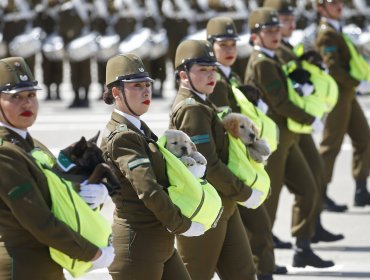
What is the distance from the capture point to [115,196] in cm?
713

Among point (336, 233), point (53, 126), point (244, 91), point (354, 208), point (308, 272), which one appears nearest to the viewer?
point (244, 91)

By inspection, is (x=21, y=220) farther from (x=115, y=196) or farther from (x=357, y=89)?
(x=357, y=89)

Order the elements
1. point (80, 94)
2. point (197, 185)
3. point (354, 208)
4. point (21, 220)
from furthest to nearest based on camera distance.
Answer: point (80, 94) < point (354, 208) < point (197, 185) < point (21, 220)

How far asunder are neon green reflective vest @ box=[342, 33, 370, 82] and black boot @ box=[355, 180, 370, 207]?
116 centimetres

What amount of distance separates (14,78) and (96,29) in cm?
1610

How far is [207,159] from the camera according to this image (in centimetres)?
791

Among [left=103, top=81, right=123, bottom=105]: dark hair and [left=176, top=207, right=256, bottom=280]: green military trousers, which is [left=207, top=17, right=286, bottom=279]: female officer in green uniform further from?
[left=103, top=81, right=123, bottom=105]: dark hair

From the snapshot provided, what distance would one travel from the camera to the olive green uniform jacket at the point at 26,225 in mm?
6012

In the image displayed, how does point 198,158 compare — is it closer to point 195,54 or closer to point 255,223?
point 195,54

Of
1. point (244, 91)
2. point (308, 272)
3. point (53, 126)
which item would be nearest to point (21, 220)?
point (244, 91)

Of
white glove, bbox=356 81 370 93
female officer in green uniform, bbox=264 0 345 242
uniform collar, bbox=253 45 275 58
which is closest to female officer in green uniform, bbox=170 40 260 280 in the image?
uniform collar, bbox=253 45 275 58

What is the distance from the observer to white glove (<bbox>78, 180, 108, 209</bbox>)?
6266mm

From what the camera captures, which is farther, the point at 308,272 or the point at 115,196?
the point at 308,272

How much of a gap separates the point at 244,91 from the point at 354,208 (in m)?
3.64
